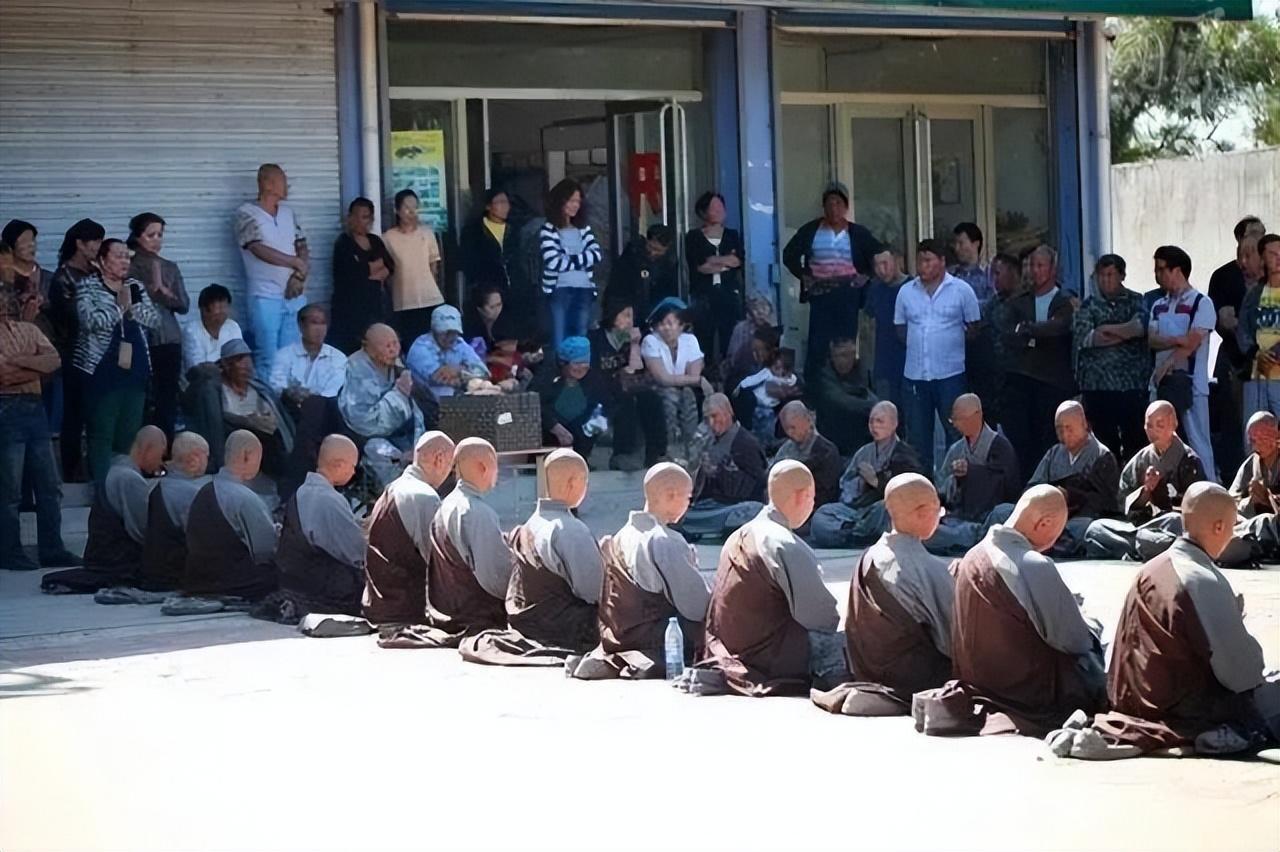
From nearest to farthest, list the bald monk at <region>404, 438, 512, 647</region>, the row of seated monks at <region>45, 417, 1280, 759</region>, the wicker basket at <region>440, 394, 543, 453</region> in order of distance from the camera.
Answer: the row of seated monks at <region>45, 417, 1280, 759</region>
the bald monk at <region>404, 438, 512, 647</region>
the wicker basket at <region>440, 394, 543, 453</region>

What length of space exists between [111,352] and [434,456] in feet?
10.8

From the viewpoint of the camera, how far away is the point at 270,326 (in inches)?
681

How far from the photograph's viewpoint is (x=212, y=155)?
58.2 feet

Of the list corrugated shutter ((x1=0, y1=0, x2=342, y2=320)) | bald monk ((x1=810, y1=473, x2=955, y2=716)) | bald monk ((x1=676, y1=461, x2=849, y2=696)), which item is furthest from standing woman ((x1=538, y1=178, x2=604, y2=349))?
bald monk ((x1=810, y1=473, x2=955, y2=716))

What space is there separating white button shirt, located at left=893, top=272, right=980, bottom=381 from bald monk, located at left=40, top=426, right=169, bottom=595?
6225mm

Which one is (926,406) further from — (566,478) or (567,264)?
(566,478)

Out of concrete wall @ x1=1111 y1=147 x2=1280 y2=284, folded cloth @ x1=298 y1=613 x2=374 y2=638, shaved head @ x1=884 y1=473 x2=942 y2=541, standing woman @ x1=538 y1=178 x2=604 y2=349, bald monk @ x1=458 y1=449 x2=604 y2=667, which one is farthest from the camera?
concrete wall @ x1=1111 y1=147 x2=1280 y2=284

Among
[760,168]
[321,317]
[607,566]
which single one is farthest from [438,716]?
[760,168]

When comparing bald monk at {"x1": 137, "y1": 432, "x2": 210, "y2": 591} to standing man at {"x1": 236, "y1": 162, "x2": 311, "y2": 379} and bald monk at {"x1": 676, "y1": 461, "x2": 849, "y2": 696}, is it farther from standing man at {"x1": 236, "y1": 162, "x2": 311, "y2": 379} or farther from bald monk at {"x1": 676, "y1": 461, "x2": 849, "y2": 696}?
bald monk at {"x1": 676, "y1": 461, "x2": 849, "y2": 696}

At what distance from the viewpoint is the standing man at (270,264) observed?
680 inches

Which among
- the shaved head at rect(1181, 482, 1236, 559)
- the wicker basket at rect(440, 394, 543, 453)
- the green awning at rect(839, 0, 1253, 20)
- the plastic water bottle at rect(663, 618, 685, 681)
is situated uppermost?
the green awning at rect(839, 0, 1253, 20)

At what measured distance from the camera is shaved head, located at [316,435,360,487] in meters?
14.0

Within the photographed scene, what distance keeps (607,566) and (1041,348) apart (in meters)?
7.18

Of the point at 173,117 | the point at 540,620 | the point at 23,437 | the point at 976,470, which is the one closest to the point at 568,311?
the point at 173,117
